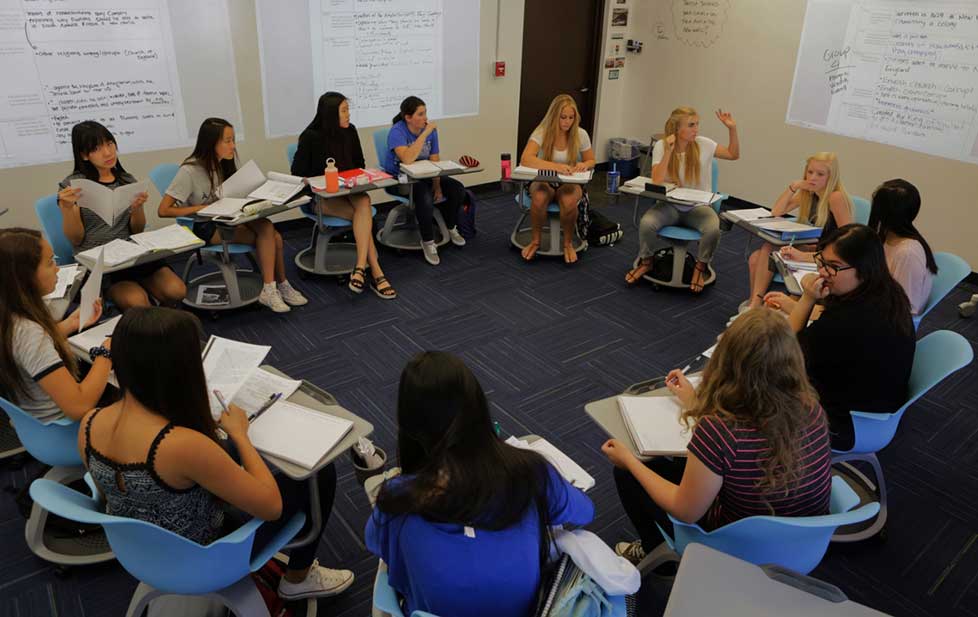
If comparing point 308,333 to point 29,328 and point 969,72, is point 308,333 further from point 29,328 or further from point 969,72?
point 969,72

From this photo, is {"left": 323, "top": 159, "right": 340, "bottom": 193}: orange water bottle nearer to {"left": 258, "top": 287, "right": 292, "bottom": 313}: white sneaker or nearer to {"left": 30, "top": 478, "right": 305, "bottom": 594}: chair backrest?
{"left": 258, "top": 287, "right": 292, "bottom": 313}: white sneaker

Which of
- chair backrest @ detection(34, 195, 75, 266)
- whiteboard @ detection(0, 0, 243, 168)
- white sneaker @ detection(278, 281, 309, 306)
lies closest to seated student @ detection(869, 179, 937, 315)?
white sneaker @ detection(278, 281, 309, 306)

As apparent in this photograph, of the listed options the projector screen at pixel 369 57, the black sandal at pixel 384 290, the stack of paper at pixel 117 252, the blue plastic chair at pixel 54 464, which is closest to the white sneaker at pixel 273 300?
the black sandal at pixel 384 290

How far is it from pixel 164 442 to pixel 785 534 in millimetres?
1476

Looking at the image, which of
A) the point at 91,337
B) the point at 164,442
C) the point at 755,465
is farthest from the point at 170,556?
the point at 755,465

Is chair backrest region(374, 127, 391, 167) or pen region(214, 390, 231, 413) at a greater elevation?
chair backrest region(374, 127, 391, 167)

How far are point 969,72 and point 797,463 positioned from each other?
4.14m

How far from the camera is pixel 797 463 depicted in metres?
1.70

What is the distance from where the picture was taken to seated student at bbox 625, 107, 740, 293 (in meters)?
4.39

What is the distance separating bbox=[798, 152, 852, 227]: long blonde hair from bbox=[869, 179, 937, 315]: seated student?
58cm

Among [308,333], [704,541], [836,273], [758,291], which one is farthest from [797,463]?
[308,333]

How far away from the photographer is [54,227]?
3348 mm

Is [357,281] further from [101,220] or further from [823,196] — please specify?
[823,196]

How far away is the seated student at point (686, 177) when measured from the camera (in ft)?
14.4
